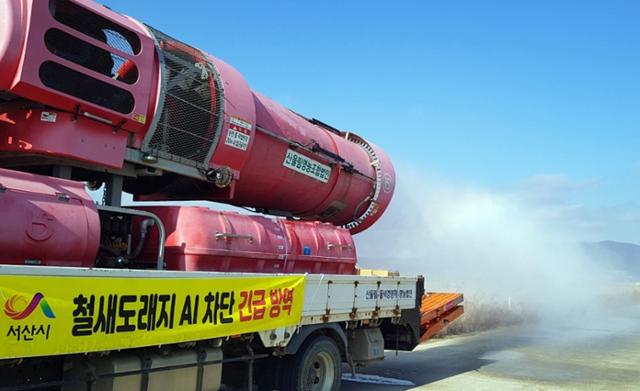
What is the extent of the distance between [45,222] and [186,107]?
222cm

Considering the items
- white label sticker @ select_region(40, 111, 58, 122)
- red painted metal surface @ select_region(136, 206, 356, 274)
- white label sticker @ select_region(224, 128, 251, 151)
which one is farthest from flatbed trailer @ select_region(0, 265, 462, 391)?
white label sticker @ select_region(224, 128, 251, 151)

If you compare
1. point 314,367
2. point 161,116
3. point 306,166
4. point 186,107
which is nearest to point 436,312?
point 314,367

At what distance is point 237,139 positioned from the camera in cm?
693

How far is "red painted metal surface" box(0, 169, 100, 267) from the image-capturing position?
4430 mm

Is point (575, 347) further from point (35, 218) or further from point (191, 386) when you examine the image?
point (35, 218)

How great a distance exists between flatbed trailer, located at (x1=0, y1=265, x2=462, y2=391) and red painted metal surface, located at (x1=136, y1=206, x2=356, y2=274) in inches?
14.7

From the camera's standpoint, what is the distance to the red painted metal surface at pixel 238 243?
6156mm

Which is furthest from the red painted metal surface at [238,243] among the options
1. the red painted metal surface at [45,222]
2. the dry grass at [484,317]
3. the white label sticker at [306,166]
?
the dry grass at [484,317]

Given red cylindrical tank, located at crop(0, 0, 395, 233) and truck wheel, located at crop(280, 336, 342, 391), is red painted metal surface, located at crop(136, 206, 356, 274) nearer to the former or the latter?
red cylindrical tank, located at crop(0, 0, 395, 233)

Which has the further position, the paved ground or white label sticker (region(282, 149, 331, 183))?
the paved ground

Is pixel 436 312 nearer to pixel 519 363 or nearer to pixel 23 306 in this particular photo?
pixel 519 363

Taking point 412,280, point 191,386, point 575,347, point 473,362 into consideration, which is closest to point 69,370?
point 191,386

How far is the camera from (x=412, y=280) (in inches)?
383

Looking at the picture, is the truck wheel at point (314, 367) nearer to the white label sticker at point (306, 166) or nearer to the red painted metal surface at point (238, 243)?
the red painted metal surface at point (238, 243)
